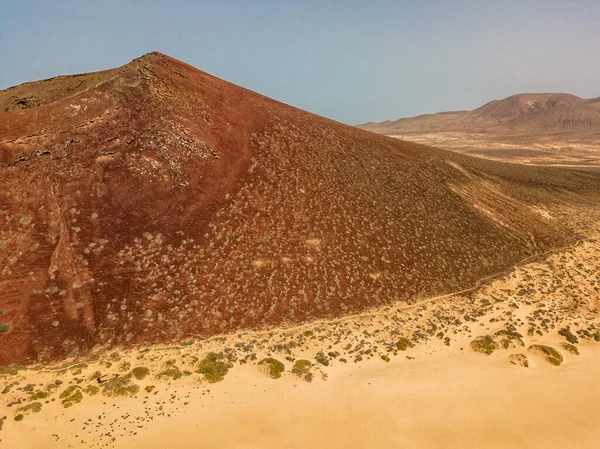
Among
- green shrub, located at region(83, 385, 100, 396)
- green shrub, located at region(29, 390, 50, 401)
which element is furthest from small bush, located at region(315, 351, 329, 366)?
green shrub, located at region(29, 390, 50, 401)

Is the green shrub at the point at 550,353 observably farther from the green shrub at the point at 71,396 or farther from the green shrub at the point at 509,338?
the green shrub at the point at 71,396

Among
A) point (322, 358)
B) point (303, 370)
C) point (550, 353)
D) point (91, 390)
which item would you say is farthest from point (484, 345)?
point (91, 390)

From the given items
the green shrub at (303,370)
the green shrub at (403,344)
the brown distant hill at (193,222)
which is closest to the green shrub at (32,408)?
the brown distant hill at (193,222)

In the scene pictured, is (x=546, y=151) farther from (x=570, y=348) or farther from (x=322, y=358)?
(x=322, y=358)

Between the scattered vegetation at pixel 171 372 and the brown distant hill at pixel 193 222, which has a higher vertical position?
the brown distant hill at pixel 193 222

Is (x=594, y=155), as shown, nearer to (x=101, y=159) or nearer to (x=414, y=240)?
(x=414, y=240)

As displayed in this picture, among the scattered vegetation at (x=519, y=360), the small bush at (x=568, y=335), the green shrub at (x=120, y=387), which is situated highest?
the green shrub at (x=120, y=387)

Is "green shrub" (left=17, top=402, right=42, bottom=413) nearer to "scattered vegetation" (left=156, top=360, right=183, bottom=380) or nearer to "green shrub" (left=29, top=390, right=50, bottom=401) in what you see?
"green shrub" (left=29, top=390, right=50, bottom=401)
